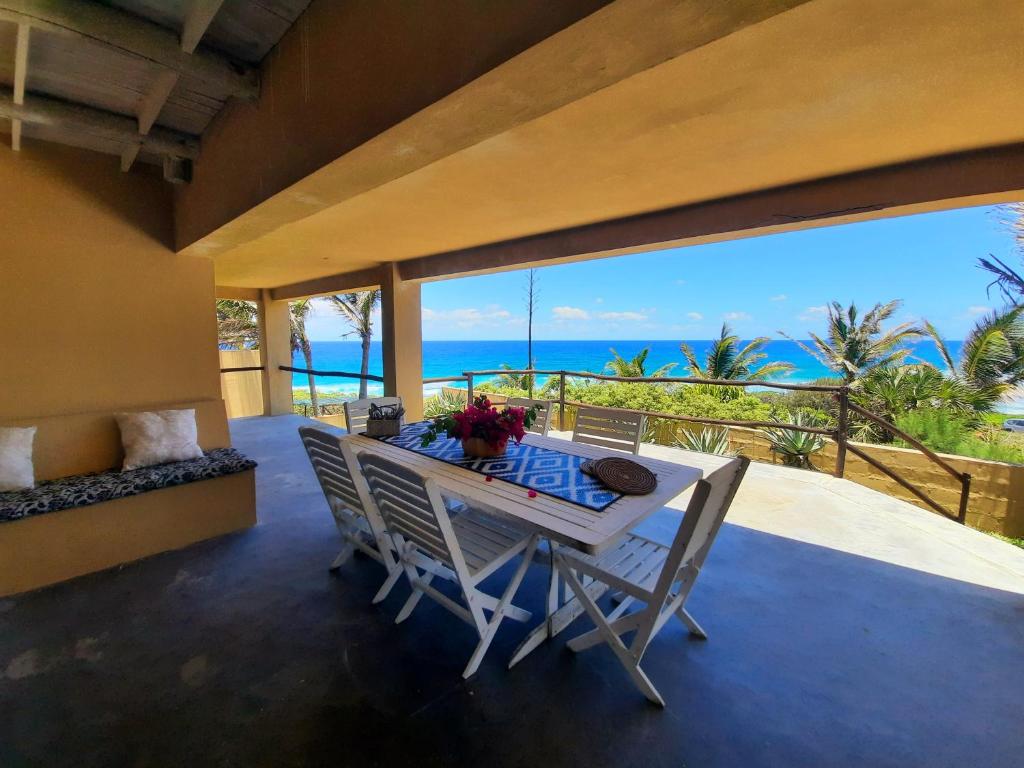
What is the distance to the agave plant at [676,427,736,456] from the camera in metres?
5.76

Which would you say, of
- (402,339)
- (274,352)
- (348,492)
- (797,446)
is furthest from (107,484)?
(797,446)

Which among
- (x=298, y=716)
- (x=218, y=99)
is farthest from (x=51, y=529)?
(x=218, y=99)

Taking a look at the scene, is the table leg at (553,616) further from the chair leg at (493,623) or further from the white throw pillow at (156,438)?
the white throw pillow at (156,438)

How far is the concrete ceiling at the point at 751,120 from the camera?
119 cm

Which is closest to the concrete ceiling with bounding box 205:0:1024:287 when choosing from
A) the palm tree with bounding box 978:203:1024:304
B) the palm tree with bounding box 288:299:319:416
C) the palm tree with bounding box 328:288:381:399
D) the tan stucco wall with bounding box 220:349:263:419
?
the tan stucco wall with bounding box 220:349:263:419

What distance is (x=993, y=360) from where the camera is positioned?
7258 millimetres

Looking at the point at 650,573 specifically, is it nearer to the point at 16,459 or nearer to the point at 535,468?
the point at 535,468

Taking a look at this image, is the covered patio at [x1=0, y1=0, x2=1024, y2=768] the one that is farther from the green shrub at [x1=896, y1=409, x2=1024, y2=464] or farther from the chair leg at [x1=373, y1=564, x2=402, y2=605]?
the green shrub at [x1=896, y1=409, x2=1024, y2=464]

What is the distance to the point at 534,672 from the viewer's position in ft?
5.43

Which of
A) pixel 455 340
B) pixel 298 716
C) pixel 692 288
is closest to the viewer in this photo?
pixel 298 716

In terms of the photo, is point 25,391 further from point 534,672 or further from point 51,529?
point 534,672

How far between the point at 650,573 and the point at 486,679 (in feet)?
2.47

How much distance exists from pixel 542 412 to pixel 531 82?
92.5 inches

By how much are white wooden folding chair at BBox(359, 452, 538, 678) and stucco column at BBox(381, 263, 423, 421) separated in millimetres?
3304
